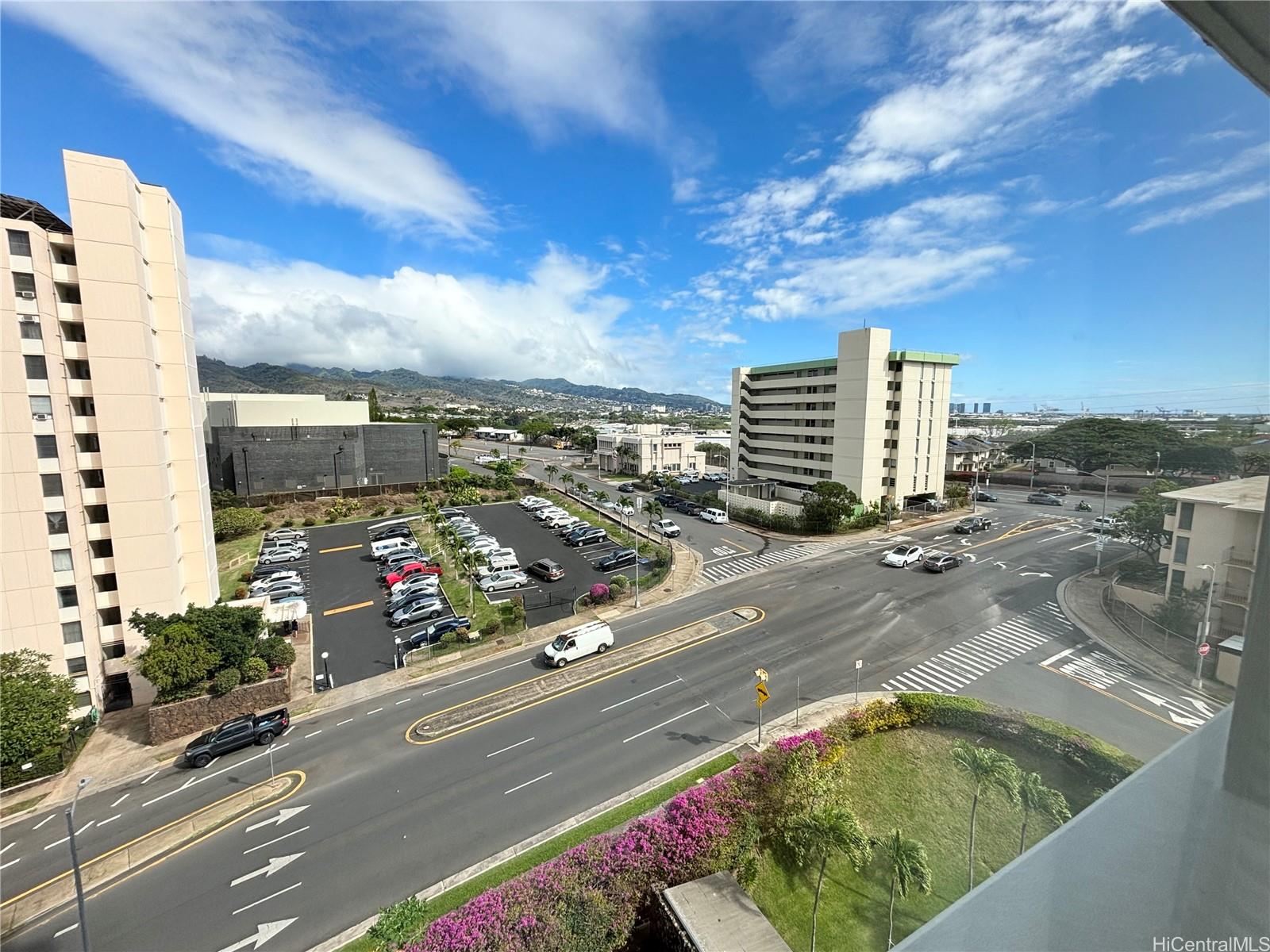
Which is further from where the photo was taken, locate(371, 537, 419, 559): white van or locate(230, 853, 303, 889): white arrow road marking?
locate(371, 537, 419, 559): white van

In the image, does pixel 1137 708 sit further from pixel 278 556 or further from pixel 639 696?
pixel 278 556

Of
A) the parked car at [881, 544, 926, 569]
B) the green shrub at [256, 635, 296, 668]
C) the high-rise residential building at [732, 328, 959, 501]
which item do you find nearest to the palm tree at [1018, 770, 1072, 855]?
the green shrub at [256, 635, 296, 668]

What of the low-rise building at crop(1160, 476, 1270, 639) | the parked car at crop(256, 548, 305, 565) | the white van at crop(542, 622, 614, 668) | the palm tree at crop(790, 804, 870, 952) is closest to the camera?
the low-rise building at crop(1160, 476, 1270, 639)

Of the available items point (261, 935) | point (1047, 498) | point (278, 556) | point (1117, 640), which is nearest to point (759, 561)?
point (1047, 498)

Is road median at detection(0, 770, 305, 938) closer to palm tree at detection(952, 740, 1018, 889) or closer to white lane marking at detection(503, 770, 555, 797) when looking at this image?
white lane marking at detection(503, 770, 555, 797)

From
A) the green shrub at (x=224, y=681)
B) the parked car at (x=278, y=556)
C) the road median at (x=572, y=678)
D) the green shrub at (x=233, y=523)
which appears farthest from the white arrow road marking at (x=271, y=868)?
the green shrub at (x=233, y=523)

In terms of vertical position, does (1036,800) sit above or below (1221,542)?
below

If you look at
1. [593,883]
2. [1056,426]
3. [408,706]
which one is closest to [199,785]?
[408,706]
